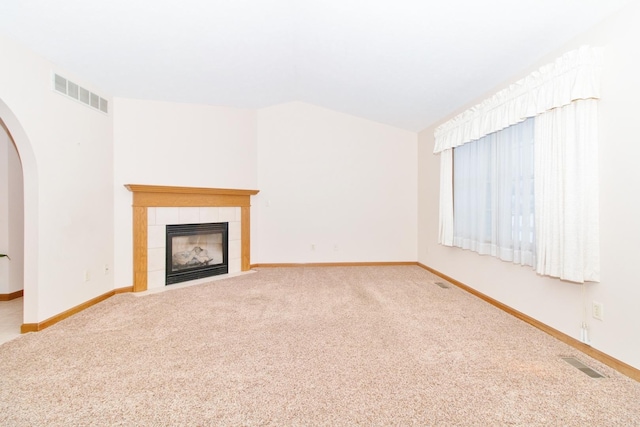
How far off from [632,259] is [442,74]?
2.26 meters

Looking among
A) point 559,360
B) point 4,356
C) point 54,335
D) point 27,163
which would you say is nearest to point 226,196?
point 27,163

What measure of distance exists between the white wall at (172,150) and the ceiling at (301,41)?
0.24 m

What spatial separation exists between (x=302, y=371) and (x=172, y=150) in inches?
133

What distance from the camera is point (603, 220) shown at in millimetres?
1952

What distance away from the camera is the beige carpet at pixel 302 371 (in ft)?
4.76

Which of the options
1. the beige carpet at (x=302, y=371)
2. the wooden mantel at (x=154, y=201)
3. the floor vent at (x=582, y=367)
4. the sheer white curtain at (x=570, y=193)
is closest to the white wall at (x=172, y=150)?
the wooden mantel at (x=154, y=201)

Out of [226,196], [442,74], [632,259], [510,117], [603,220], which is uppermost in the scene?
[442,74]

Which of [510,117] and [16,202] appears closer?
[510,117]

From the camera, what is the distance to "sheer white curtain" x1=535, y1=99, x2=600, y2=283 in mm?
1978

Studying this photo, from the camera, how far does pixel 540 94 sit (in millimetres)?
2293

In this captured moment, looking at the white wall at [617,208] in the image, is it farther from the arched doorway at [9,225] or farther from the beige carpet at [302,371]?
the arched doorway at [9,225]

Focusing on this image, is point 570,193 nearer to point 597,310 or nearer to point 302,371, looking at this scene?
point 597,310

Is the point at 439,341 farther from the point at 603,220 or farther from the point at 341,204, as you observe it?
the point at 341,204

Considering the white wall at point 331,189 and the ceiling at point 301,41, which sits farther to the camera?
the white wall at point 331,189
